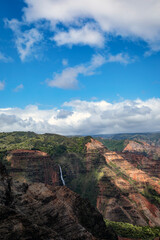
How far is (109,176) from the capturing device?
504 feet

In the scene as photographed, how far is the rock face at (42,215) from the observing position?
2617 centimetres

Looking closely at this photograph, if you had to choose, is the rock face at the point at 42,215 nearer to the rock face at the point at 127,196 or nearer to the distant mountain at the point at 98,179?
the rock face at the point at 127,196

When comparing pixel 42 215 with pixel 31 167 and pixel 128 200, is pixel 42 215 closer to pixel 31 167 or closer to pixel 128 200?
pixel 31 167

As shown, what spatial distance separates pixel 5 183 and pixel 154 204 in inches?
5204

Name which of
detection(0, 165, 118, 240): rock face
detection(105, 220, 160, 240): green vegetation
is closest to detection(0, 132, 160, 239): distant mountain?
detection(105, 220, 160, 240): green vegetation

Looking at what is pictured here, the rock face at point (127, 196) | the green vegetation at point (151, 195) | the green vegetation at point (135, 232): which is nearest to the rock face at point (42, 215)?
the green vegetation at point (135, 232)

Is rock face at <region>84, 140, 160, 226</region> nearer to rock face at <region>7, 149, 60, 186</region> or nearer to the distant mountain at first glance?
the distant mountain

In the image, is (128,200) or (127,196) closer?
(128,200)

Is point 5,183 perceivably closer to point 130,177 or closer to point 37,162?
point 37,162

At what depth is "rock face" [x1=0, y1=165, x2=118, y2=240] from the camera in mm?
26172

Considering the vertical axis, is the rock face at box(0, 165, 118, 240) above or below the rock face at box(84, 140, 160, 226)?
above

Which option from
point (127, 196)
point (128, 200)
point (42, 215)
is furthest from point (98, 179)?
point (42, 215)

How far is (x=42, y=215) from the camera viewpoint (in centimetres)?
4578

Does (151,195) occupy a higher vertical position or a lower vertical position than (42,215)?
lower
